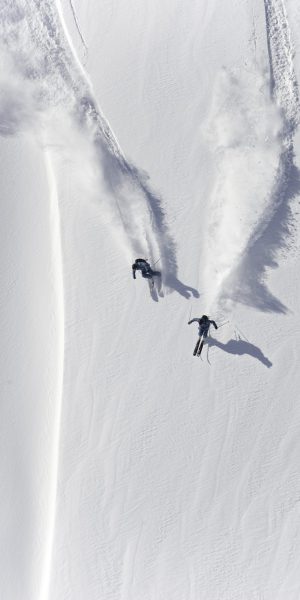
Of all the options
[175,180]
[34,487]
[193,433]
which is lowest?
[34,487]

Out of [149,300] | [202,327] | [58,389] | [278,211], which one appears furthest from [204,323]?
[58,389]

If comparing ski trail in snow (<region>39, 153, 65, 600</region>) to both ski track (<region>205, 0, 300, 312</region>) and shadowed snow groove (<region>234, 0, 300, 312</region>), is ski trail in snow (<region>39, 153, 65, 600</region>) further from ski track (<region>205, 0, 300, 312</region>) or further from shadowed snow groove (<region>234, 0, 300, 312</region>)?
shadowed snow groove (<region>234, 0, 300, 312</region>)

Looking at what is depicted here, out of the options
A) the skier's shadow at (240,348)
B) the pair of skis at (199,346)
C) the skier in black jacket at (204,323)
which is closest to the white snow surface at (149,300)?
the skier's shadow at (240,348)

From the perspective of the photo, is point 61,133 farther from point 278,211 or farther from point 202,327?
point 202,327

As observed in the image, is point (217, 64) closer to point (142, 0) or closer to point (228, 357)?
point (142, 0)

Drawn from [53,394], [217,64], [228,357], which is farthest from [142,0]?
[53,394]

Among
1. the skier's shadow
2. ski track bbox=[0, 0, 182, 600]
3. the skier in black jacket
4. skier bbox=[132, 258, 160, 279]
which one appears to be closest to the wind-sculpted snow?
ski track bbox=[0, 0, 182, 600]
